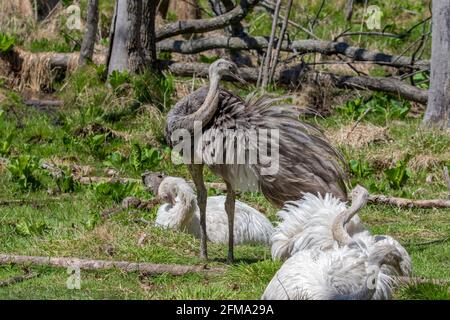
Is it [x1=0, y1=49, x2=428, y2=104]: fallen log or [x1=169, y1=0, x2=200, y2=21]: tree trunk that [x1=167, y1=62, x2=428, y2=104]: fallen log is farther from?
[x1=169, y1=0, x2=200, y2=21]: tree trunk

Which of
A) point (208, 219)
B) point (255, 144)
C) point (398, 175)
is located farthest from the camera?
point (398, 175)

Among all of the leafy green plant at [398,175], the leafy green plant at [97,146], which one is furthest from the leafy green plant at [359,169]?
the leafy green plant at [97,146]

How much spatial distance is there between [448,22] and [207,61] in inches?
163

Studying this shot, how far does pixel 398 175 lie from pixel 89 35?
543 cm

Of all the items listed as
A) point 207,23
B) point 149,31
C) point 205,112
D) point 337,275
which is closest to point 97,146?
point 149,31

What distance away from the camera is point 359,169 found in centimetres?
1119

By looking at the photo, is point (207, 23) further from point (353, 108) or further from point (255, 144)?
point (255, 144)

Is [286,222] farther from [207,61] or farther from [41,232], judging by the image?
[207,61]

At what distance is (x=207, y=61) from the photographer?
15141 mm

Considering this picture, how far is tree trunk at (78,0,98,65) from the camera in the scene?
563 inches

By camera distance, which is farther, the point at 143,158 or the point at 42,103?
the point at 42,103

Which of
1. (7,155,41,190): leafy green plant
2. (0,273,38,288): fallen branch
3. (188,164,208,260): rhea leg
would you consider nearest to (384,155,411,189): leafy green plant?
(188,164,208,260): rhea leg
